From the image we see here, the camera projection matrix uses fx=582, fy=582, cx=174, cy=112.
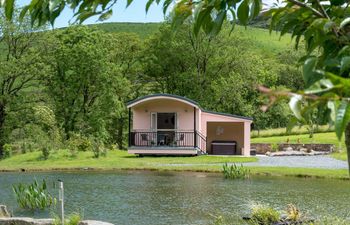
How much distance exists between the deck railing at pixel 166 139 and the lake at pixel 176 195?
9064 mm

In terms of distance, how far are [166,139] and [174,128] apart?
116 cm

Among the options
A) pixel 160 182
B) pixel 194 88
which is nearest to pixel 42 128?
pixel 194 88

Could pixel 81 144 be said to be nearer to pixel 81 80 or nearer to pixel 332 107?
pixel 81 80

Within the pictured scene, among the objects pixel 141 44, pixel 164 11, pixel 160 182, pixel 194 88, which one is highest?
pixel 141 44

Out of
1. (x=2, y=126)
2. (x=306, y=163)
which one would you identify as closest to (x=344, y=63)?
(x=306, y=163)

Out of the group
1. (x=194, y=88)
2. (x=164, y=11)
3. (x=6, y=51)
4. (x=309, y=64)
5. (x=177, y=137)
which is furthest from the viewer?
(x=194, y=88)

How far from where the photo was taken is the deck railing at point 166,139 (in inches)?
1104

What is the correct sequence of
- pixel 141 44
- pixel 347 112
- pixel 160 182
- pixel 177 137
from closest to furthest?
pixel 347 112, pixel 160 182, pixel 177 137, pixel 141 44

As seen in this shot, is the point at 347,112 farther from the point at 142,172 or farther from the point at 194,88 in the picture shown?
the point at 194,88

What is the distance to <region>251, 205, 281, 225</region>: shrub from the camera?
8141 mm

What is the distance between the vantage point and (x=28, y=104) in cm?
3591

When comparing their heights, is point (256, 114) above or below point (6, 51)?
below

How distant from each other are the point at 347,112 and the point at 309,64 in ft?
0.78

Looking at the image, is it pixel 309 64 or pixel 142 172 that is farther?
pixel 142 172
